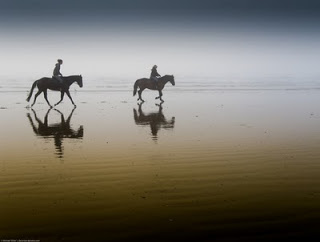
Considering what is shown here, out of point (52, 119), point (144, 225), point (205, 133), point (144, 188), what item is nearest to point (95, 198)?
point (144, 188)

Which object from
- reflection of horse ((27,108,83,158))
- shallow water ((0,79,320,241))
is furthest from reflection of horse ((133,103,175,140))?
reflection of horse ((27,108,83,158))

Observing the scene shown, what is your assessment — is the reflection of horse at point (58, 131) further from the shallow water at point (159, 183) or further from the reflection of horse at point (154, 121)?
the reflection of horse at point (154, 121)

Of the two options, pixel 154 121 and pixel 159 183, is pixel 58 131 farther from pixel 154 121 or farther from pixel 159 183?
pixel 159 183

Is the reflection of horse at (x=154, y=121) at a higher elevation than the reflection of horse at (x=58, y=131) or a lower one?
higher

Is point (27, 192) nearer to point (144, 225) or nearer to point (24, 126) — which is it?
point (144, 225)

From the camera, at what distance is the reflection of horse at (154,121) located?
1989 centimetres

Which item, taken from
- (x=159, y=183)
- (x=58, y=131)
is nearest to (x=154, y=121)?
(x=58, y=131)

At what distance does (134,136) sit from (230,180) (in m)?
7.51

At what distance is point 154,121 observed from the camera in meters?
22.2

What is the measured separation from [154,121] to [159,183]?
1233cm

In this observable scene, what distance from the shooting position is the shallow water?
285 inches

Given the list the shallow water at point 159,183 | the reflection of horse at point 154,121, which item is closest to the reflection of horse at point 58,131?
the shallow water at point 159,183

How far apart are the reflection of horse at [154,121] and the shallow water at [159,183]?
81 centimetres

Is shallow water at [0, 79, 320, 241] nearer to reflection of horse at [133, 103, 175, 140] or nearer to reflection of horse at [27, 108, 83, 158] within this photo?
reflection of horse at [27, 108, 83, 158]
